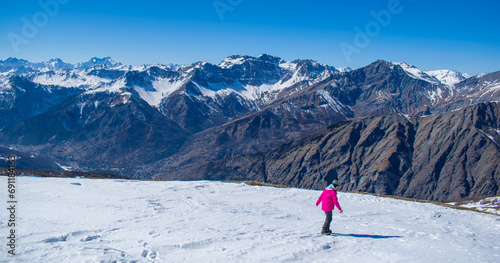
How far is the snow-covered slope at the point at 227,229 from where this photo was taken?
11.8 m

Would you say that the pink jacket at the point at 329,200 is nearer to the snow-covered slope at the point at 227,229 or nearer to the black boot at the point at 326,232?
the black boot at the point at 326,232

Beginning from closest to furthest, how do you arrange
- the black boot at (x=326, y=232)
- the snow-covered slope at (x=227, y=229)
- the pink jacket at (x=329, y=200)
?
the snow-covered slope at (x=227, y=229)
the black boot at (x=326, y=232)
the pink jacket at (x=329, y=200)

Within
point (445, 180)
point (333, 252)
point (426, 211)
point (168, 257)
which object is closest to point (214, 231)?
point (168, 257)

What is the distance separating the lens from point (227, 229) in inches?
602

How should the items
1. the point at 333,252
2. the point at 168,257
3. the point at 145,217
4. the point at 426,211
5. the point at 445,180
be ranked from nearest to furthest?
the point at 168,257
the point at 333,252
the point at 145,217
the point at 426,211
the point at 445,180

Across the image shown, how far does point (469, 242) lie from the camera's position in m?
15.5

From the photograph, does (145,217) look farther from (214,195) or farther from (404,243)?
(404,243)

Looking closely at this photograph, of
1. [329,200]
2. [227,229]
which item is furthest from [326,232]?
[227,229]

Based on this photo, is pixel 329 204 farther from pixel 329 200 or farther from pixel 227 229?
pixel 227 229

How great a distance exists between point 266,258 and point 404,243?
6.88m

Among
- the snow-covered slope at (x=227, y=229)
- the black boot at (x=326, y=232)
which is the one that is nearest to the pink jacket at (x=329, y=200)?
the black boot at (x=326, y=232)

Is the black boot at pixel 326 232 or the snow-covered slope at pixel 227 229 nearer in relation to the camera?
the snow-covered slope at pixel 227 229

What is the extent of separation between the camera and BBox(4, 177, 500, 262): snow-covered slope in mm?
11812

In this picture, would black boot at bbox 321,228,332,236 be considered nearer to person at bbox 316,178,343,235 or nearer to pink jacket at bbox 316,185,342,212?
person at bbox 316,178,343,235
